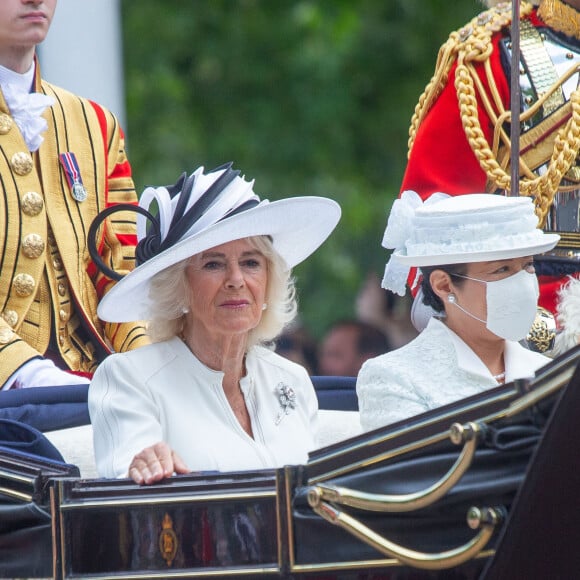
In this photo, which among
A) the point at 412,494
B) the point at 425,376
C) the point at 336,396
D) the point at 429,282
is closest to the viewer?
the point at 412,494

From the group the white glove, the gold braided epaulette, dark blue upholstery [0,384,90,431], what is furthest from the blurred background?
dark blue upholstery [0,384,90,431]

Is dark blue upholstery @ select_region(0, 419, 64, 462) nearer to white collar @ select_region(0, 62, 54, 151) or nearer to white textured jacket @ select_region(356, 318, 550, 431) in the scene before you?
white textured jacket @ select_region(356, 318, 550, 431)

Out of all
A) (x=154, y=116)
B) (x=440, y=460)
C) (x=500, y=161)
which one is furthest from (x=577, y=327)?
(x=154, y=116)

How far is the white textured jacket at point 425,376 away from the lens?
11.7 feet

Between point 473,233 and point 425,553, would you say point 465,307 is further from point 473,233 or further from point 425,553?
point 425,553

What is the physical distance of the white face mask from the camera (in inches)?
142

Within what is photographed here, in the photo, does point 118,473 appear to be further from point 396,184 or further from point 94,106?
point 396,184

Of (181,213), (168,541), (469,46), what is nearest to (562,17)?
(469,46)

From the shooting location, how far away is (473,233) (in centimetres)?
361

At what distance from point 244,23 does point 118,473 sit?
27.9 feet

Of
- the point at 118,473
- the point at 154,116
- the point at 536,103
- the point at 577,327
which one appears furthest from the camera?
the point at 154,116

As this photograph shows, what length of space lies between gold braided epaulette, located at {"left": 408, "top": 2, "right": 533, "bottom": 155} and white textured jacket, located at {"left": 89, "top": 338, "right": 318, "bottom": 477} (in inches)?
46.0

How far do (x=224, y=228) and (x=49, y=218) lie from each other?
3.00 feet

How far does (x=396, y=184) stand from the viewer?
38.0ft
